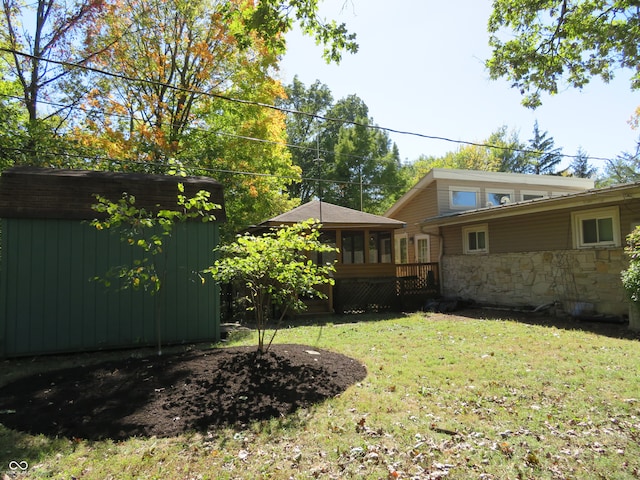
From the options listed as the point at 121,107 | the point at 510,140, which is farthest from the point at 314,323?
the point at 510,140

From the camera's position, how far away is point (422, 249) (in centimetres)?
1717

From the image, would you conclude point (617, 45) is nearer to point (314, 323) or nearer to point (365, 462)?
point (365, 462)

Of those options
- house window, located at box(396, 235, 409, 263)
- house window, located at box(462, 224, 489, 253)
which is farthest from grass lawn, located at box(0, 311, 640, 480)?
house window, located at box(396, 235, 409, 263)

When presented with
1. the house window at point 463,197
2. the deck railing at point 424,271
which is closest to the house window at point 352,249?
the deck railing at point 424,271

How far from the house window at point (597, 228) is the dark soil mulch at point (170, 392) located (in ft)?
25.0

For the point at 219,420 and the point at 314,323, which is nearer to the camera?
the point at 219,420

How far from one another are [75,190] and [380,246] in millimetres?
10866

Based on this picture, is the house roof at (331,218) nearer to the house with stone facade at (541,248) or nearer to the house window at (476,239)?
the house window at (476,239)

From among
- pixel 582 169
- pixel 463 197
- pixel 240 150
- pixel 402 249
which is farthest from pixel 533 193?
pixel 582 169

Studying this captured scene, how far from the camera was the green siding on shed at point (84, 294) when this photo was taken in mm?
6199

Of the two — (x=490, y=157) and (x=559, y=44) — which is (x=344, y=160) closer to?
(x=490, y=157)

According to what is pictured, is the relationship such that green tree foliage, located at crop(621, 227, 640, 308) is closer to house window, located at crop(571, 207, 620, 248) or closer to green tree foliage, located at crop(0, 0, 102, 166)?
house window, located at crop(571, 207, 620, 248)

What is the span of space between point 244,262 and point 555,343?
5.84 metres

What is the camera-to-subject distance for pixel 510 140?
125 feet
